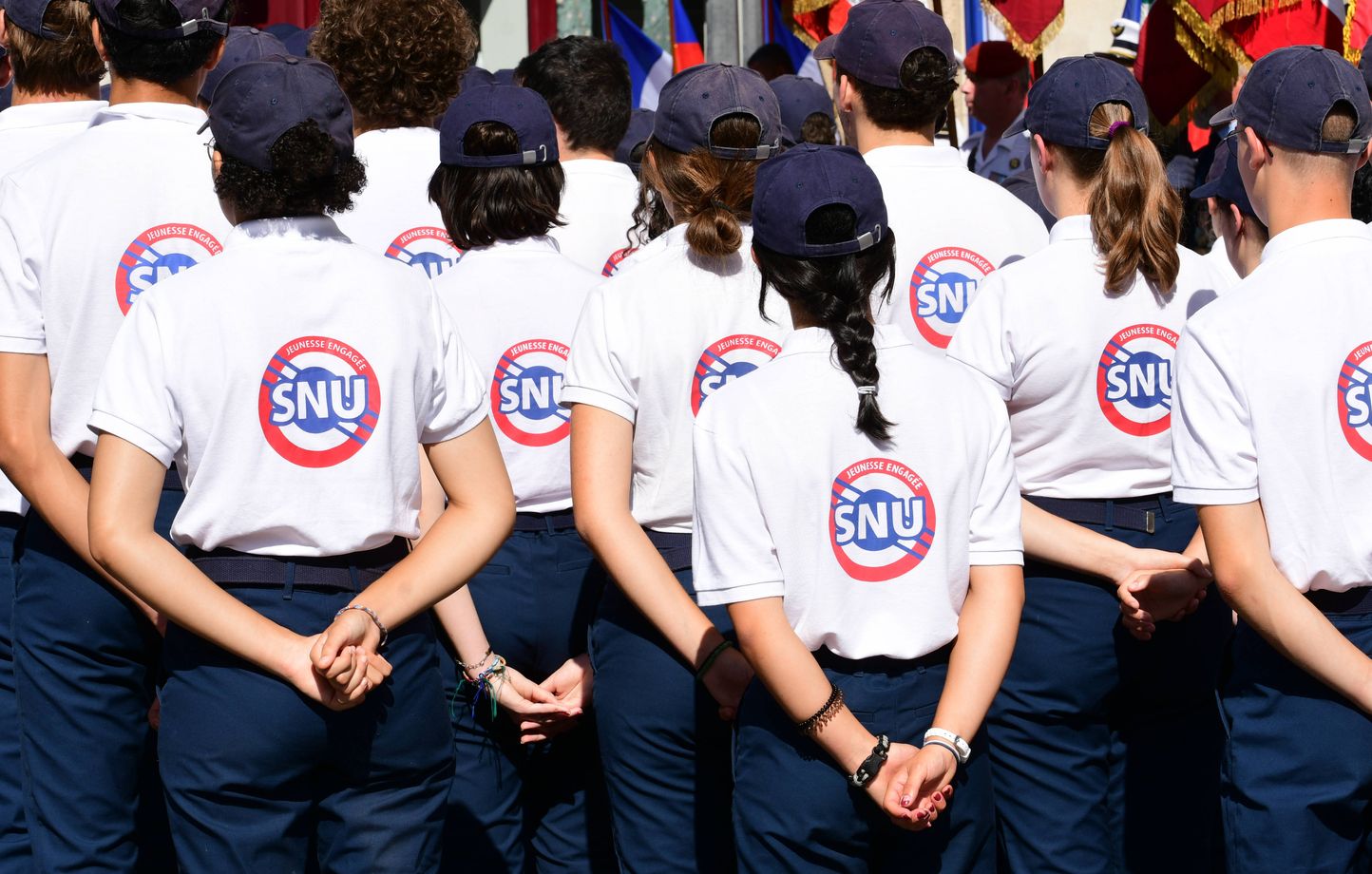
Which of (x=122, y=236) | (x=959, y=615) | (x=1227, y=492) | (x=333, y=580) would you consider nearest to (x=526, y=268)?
(x=122, y=236)

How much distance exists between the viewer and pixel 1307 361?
284cm

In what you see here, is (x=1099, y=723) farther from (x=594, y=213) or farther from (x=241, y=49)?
(x=241, y=49)

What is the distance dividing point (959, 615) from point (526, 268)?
1342 mm

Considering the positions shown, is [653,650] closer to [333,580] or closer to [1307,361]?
[333,580]

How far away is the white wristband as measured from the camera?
2604 mm

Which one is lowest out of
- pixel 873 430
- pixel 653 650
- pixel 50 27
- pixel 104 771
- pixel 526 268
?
pixel 104 771

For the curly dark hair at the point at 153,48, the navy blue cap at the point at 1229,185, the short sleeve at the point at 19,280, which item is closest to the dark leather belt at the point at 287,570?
the short sleeve at the point at 19,280

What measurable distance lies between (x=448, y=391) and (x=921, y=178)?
149 cm

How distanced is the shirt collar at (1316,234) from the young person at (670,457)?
94 centimetres

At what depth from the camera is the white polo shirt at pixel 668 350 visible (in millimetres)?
3109

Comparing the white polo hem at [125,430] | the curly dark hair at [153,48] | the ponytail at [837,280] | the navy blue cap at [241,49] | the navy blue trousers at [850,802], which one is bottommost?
the navy blue trousers at [850,802]

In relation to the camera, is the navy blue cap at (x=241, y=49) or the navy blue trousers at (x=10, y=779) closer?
the navy blue trousers at (x=10, y=779)

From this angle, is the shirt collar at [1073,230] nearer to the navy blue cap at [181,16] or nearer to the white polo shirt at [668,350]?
the white polo shirt at [668,350]

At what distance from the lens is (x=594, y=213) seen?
14.1 ft
